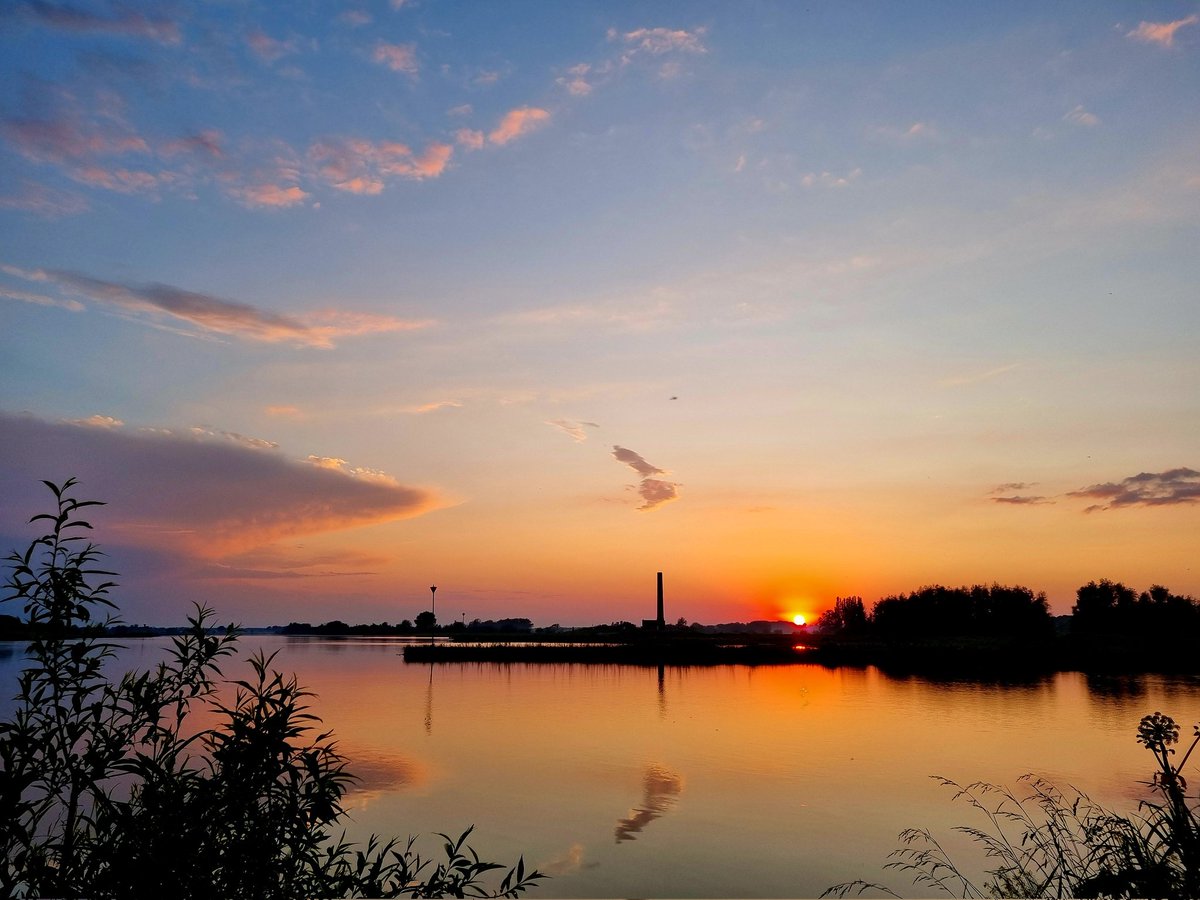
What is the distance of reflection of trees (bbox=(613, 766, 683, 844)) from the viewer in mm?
24062

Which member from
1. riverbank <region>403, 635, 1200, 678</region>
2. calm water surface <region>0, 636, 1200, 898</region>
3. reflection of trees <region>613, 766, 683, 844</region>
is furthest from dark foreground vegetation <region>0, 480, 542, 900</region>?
riverbank <region>403, 635, 1200, 678</region>

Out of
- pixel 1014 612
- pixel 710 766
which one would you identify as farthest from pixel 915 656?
pixel 710 766

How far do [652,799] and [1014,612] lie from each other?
132583mm

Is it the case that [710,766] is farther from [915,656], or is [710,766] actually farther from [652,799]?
[915,656]

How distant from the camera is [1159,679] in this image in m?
75.2

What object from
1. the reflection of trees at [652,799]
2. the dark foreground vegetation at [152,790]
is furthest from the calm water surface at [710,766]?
the dark foreground vegetation at [152,790]

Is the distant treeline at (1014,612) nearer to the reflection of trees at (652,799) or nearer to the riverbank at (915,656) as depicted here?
the riverbank at (915,656)

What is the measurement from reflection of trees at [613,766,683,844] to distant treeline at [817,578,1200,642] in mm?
116451

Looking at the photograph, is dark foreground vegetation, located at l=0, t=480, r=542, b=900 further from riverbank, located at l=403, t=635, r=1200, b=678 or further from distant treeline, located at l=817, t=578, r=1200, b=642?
distant treeline, located at l=817, t=578, r=1200, b=642

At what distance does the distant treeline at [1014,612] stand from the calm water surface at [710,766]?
66805mm

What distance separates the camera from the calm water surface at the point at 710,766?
844 inches

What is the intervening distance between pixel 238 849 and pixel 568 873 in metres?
16.4

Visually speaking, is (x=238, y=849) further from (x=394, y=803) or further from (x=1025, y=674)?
(x=1025, y=674)

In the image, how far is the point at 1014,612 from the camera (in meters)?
139
